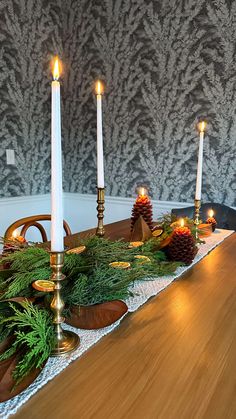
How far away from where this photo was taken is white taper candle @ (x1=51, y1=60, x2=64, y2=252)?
52cm

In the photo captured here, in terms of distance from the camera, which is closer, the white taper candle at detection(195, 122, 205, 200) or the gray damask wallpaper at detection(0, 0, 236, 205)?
the white taper candle at detection(195, 122, 205, 200)

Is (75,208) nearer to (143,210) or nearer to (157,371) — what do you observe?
(143,210)

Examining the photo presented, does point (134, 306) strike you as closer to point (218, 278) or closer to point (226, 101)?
point (218, 278)

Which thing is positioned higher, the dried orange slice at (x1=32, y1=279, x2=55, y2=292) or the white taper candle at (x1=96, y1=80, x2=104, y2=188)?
the white taper candle at (x1=96, y1=80, x2=104, y2=188)

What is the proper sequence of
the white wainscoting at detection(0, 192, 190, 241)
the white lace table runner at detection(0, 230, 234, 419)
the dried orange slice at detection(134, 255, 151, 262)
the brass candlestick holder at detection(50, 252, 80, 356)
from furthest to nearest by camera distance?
1. the white wainscoting at detection(0, 192, 190, 241)
2. the dried orange slice at detection(134, 255, 151, 262)
3. the brass candlestick holder at detection(50, 252, 80, 356)
4. the white lace table runner at detection(0, 230, 234, 419)

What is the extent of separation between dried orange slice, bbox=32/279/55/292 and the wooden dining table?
0.42 feet

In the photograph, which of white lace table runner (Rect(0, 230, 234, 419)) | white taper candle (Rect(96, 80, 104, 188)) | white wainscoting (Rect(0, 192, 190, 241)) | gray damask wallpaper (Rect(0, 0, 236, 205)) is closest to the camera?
white lace table runner (Rect(0, 230, 234, 419))

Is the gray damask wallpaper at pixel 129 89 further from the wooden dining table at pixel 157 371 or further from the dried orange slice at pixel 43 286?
the dried orange slice at pixel 43 286

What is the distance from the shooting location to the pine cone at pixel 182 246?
38.7 inches

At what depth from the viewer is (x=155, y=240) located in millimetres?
1042

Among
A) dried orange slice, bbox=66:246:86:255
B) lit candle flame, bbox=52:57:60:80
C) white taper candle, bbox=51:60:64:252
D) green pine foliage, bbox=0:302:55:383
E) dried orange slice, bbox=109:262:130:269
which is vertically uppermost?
lit candle flame, bbox=52:57:60:80

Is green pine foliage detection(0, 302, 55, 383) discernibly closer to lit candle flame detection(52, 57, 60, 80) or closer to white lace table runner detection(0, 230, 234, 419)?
white lace table runner detection(0, 230, 234, 419)

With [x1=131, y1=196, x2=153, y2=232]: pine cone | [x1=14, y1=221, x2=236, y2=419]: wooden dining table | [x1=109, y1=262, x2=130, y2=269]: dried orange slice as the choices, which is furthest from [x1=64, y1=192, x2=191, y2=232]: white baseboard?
[x1=14, y1=221, x2=236, y2=419]: wooden dining table

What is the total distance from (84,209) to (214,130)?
1352 mm
